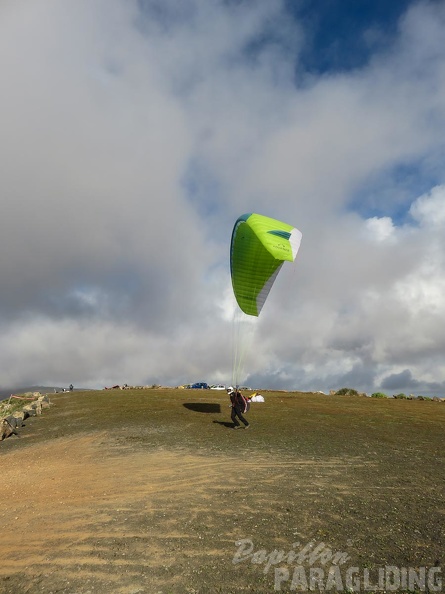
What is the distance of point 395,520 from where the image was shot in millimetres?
8539

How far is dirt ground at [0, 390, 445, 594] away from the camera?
684 centimetres

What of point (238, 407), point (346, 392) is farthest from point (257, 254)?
point (346, 392)

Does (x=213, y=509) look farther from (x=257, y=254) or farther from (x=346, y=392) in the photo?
(x=346, y=392)

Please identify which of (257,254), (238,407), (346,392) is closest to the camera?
(257,254)

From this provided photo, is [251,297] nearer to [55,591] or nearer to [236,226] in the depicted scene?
[236,226]

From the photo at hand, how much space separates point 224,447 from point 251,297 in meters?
8.19

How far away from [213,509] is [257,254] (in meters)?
12.3

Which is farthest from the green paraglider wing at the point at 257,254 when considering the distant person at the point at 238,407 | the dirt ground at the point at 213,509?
the dirt ground at the point at 213,509

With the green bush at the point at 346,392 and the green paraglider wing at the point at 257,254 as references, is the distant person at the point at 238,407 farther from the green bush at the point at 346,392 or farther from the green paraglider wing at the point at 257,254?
the green bush at the point at 346,392

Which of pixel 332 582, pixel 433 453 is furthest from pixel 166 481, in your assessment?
pixel 433 453

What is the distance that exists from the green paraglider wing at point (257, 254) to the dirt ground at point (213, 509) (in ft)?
23.4

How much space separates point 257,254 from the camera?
19109 millimetres

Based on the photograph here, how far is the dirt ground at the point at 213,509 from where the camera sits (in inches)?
269

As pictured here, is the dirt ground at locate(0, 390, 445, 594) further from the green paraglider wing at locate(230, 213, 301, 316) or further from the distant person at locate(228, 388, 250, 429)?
the green paraglider wing at locate(230, 213, 301, 316)
